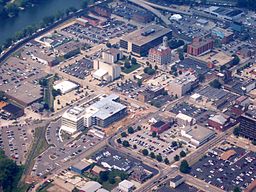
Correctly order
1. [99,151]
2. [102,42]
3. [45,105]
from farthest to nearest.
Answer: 1. [102,42]
2. [45,105]
3. [99,151]

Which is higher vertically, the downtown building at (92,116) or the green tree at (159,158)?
the downtown building at (92,116)

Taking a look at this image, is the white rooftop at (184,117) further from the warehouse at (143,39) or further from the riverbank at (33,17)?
the riverbank at (33,17)

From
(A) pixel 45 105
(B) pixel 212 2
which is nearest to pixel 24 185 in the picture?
(A) pixel 45 105

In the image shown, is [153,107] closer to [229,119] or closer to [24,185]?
[229,119]

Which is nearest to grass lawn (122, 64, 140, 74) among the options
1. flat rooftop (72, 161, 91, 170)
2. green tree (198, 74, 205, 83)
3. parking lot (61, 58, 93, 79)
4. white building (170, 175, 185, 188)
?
parking lot (61, 58, 93, 79)

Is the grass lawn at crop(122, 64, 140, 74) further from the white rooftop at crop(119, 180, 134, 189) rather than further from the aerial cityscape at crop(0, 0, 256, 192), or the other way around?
the white rooftop at crop(119, 180, 134, 189)

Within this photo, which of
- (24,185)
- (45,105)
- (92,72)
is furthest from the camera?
(92,72)

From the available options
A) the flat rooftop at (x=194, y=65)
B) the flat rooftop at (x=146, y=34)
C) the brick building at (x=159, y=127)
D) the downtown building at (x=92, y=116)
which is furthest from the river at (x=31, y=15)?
the brick building at (x=159, y=127)
